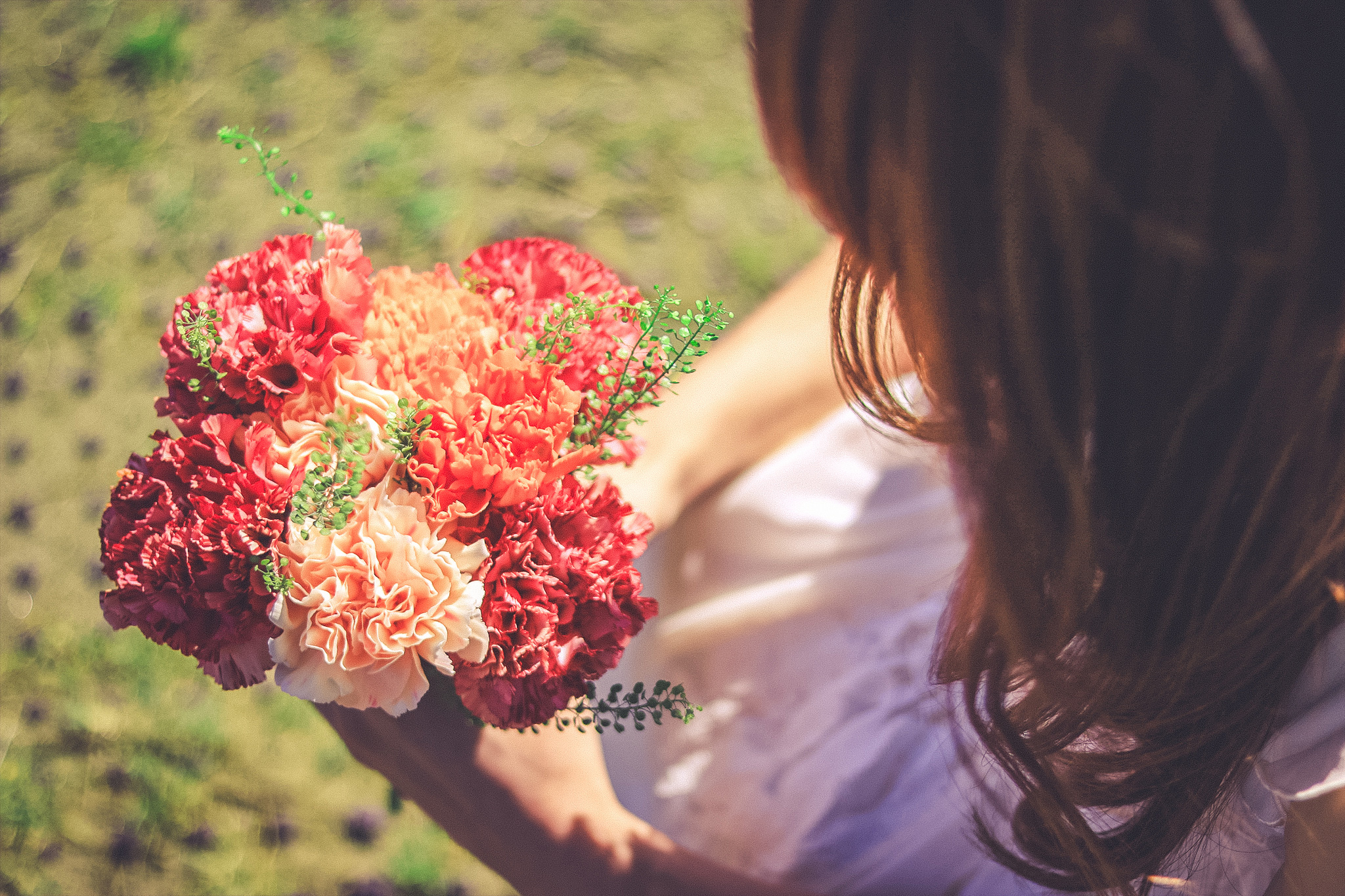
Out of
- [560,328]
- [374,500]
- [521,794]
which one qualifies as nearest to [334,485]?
[374,500]

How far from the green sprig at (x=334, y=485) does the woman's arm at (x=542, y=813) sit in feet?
1.83

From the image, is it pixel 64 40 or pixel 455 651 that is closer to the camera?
pixel 455 651

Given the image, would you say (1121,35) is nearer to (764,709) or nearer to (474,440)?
(474,440)

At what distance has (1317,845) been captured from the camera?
103cm

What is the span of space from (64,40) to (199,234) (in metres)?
0.95

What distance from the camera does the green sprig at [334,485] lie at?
0.89 meters

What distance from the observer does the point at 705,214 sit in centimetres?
309

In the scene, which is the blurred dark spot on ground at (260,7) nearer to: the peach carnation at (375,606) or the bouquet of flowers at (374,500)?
the bouquet of flowers at (374,500)

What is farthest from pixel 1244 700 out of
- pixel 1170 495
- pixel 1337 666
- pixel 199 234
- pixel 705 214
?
pixel 199 234

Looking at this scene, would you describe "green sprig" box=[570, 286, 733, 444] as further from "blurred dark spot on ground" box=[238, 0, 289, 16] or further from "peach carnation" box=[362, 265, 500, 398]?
"blurred dark spot on ground" box=[238, 0, 289, 16]

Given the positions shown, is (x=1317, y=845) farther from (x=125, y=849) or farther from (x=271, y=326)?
(x=125, y=849)

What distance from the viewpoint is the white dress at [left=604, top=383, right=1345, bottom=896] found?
1536 mm

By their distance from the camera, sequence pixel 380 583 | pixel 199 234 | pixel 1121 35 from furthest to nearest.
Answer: pixel 199 234, pixel 380 583, pixel 1121 35

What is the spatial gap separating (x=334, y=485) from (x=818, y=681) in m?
1.00
